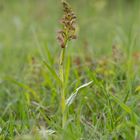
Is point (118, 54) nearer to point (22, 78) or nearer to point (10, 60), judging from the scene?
point (22, 78)

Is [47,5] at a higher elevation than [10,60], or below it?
higher

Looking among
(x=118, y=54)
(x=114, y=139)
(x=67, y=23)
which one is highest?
(x=67, y=23)

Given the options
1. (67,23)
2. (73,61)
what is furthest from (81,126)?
(73,61)

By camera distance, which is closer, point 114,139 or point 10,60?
point 114,139

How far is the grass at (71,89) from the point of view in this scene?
191cm

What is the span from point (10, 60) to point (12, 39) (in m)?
0.90

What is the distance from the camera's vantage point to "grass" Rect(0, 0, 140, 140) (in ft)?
6.26

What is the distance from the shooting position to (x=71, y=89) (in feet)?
8.68

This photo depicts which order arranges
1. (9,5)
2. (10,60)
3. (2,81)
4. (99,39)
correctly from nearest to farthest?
(2,81) → (10,60) → (99,39) → (9,5)

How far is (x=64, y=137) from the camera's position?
1.70 metres

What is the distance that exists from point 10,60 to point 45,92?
1.18m

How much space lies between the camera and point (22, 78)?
302 centimetres

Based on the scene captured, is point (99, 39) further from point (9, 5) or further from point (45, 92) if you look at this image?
point (45, 92)

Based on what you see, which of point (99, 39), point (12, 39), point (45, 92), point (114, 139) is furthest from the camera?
point (99, 39)
